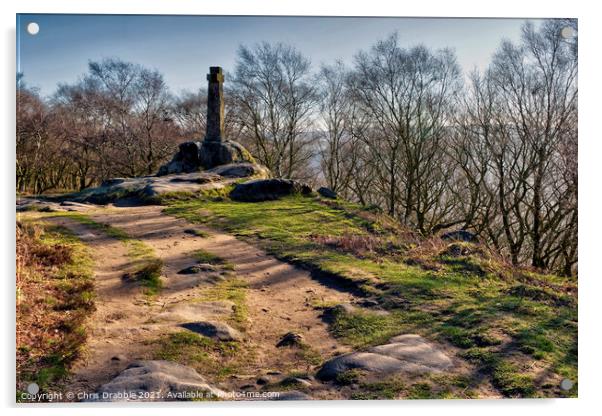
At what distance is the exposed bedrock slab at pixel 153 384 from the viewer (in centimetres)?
501

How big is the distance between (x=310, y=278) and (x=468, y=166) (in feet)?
33.4

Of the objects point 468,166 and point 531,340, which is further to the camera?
point 468,166

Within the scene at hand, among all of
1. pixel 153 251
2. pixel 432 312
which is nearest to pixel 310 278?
pixel 432 312

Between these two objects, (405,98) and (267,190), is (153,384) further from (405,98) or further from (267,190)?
(267,190)

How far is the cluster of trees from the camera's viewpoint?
7.44 meters

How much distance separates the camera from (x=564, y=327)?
6316 mm

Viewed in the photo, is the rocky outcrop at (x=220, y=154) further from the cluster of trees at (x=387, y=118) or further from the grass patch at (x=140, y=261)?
the grass patch at (x=140, y=261)

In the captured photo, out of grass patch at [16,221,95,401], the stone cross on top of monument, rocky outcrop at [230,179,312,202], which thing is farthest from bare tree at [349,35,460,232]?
grass patch at [16,221,95,401]

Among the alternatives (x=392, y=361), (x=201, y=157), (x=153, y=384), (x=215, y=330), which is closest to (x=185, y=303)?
(x=215, y=330)

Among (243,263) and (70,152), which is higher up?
(70,152)

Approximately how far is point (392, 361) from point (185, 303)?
9.13 feet

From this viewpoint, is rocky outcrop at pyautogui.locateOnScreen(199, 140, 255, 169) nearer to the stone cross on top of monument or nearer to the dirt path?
the stone cross on top of monument

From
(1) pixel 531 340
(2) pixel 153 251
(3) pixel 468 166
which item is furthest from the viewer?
(3) pixel 468 166
